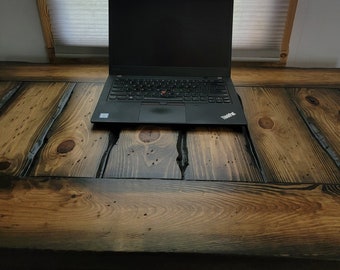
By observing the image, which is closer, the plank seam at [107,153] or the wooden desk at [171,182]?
the wooden desk at [171,182]

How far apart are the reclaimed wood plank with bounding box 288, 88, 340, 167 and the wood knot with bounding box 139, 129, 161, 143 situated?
14.3 inches

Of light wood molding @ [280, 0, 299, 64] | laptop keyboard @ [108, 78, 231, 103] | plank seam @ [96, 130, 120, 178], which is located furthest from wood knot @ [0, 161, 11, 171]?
light wood molding @ [280, 0, 299, 64]

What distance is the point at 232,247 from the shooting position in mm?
481

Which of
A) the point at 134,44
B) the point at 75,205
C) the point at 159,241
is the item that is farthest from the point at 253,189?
the point at 134,44

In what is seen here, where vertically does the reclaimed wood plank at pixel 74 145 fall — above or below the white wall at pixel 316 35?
below

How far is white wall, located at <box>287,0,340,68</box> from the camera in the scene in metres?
0.99

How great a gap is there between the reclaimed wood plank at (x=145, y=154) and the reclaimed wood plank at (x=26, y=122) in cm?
18

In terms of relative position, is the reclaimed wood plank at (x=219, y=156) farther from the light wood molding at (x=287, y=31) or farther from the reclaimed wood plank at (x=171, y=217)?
the light wood molding at (x=287, y=31)

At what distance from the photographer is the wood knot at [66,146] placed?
668 mm

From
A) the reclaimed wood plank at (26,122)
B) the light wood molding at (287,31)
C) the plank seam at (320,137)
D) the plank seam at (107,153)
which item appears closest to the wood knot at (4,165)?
the reclaimed wood plank at (26,122)

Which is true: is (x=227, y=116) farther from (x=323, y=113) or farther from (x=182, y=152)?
(x=323, y=113)

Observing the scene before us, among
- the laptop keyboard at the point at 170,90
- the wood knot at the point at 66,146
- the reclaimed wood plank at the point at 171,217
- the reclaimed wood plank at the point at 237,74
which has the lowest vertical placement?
the reclaimed wood plank at the point at 171,217

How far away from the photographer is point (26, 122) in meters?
0.76

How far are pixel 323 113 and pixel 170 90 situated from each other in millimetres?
399
